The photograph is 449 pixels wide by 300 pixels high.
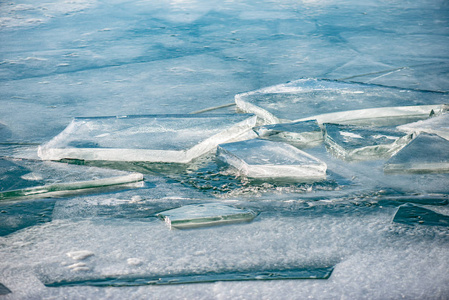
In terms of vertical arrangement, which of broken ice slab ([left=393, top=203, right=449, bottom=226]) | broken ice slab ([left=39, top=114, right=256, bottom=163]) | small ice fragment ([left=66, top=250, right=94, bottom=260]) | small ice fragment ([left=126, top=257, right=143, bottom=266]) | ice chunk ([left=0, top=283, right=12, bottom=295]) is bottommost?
broken ice slab ([left=393, top=203, right=449, bottom=226])

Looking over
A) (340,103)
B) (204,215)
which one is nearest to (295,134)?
Result: (340,103)

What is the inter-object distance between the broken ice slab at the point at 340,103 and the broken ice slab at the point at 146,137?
0.59 ft

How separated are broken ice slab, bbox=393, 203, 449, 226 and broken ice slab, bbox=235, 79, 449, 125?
730 millimetres

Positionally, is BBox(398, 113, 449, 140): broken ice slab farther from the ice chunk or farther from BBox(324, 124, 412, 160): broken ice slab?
the ice chunk

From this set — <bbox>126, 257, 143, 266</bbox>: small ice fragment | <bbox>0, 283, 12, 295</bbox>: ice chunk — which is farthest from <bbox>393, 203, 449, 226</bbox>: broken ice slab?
<bbox>0, 283, 12, 295</bbox>: ice chunk

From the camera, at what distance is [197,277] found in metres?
1.00

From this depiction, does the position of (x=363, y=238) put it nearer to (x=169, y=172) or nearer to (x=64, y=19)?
(x=169, y=172)

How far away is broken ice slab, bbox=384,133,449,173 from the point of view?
1.53 m

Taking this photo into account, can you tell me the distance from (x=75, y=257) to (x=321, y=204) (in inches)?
25.5

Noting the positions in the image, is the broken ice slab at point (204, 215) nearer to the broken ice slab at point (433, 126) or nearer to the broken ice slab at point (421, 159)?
the broken ice slab at point (421, 159)

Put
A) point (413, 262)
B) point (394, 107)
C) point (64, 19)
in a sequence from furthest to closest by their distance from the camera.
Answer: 1. point (64, 19)
2. point (394, 107)
3. point (413, 262)

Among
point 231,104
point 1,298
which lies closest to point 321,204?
point 1,298

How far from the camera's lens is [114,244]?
3.69 feet

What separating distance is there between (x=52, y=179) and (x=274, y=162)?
0.66m
